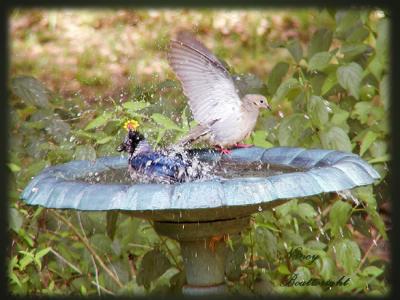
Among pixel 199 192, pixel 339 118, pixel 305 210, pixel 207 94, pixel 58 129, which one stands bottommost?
pixel 305 210

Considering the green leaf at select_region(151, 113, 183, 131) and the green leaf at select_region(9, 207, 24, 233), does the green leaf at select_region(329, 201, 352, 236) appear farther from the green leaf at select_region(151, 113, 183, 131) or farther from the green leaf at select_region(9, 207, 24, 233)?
the green leaf at select_region(9, 207, 24, 233)

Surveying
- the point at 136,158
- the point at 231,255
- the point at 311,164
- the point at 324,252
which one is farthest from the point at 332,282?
the point at 136,158

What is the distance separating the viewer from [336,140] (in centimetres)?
393

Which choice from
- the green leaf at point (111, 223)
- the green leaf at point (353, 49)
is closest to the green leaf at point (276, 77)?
the green leaf at point (353, 49)

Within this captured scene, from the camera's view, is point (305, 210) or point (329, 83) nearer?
point (305, 210)

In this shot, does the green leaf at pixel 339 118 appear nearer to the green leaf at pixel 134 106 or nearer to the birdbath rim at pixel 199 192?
the birdbath rim at pixel 199 192

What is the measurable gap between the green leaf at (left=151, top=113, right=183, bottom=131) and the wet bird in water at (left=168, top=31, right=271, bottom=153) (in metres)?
0.08

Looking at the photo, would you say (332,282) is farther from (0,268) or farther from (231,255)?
(0,268)

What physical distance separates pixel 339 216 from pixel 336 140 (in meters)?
0.39

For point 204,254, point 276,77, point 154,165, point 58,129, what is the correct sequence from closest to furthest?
point 154,165, point 204,254, point 58,129, point 276,77

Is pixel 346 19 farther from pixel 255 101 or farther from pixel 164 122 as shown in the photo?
pixel 164 122

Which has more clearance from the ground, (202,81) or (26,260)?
(202,81)

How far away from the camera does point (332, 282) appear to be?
12.5ft

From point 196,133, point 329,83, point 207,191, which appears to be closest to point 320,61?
point 329,83
